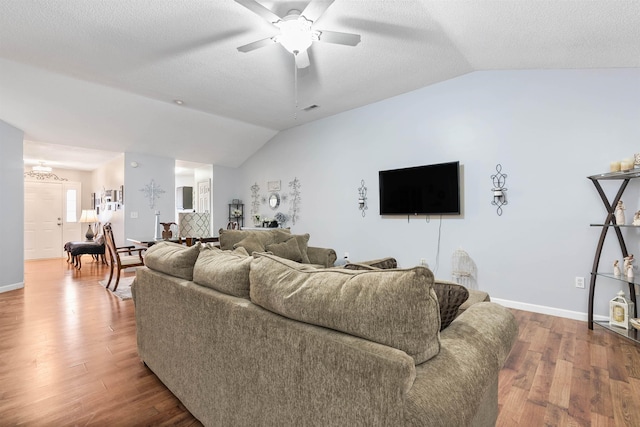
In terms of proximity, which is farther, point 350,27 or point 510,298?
point 510,298

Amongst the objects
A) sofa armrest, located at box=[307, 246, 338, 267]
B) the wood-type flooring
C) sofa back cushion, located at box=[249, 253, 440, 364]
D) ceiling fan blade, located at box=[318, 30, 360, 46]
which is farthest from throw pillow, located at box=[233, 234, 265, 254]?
sofa back cushion, located at box=[249, 253, 440, 364]

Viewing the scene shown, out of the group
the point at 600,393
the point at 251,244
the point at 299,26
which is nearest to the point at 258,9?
the point at 299,26

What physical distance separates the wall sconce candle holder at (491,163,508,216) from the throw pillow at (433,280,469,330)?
299 centimetres

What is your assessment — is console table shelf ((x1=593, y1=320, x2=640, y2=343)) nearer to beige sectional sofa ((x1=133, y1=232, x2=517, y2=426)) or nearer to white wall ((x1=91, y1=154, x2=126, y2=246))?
beige sectional sofa ((x1=133, y1=232, x2=517, y2=426))

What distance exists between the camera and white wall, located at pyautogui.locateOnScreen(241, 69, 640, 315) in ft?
9.98

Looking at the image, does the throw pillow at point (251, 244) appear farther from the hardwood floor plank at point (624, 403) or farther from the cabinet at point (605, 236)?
the cabinet at point (605, 236)

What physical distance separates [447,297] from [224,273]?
3.25 ft

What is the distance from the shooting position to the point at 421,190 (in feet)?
13.9

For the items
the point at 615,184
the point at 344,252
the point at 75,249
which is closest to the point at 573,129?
the point at 615,184

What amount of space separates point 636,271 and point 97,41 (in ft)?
18.6

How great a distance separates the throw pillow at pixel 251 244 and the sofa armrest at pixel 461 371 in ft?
8.84

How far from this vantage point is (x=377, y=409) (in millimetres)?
816

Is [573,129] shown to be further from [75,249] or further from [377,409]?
[75,249]

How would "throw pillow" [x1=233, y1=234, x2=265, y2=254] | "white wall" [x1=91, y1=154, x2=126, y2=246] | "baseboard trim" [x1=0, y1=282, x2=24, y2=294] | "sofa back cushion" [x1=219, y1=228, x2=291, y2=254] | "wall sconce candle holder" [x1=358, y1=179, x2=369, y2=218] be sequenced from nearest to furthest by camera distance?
1. "throw pillow" [x1=233, y1=234, x2=265, y2=254]
2. "sofa back cushion" [x1=219, y1=228, x2=291, y2=254]
3. "baseboard trim" [x1=0, y1=282, x2=24, y2=294]
4. "wall sconce candle holder" [x1=358, y1=179, x2=369, y2=218]
5. "white wall" [x1=91, y1=154, x2=126, y2=246]
